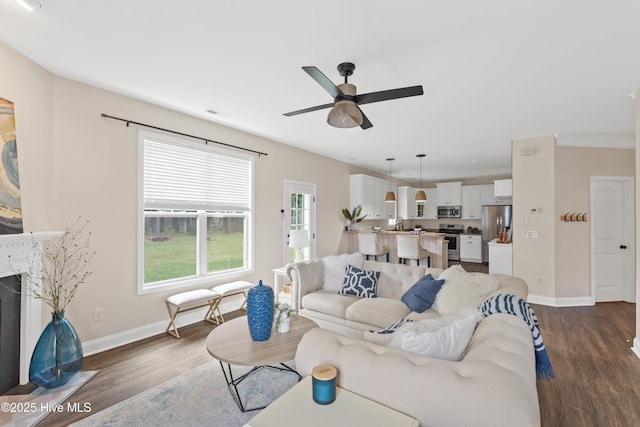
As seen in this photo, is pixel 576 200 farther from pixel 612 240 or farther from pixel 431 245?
pixel 431 245

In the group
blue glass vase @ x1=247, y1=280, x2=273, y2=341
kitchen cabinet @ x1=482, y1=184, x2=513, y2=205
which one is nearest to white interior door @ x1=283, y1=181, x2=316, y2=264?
blue glass vase @ x1=247, y1=280, x2=273, y2=341

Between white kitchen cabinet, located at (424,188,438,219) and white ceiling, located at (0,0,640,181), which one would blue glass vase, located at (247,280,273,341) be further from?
white kitchen cabinet, located at (424,188,438,219)

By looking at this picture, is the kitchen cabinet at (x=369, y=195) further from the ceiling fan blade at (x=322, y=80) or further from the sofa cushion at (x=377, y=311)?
the ceiling fan blade at (x=322, y=80)

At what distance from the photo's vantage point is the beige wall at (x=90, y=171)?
245 centimetres

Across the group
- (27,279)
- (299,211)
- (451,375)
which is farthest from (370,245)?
(27,279)

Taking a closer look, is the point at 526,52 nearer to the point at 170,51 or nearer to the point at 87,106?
the point at 170,51

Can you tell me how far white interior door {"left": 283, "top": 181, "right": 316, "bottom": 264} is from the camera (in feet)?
17.1

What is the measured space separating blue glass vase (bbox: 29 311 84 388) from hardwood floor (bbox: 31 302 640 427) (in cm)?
22

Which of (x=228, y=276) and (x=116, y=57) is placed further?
(x=228, y=276)

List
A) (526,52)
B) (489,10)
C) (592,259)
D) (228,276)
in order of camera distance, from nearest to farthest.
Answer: (489,10) → (526,52) → (228,276) → (592,259)

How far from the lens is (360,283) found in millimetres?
3406

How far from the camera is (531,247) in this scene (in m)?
4.67

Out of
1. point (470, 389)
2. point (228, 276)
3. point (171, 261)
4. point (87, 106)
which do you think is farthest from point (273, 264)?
point (470, 389)

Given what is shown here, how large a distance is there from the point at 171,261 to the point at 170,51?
8.09 ft
